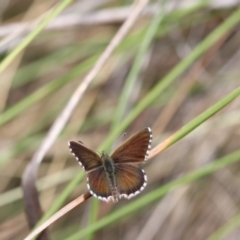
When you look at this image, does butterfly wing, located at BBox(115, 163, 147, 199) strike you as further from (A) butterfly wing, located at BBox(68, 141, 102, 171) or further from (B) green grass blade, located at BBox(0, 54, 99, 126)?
(B) green grass blade, located at BBox(0, 54, 99, 126)

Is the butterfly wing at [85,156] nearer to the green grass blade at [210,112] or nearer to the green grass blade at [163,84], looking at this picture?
the green grass blade at [163,84]

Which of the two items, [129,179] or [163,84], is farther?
[163,84]

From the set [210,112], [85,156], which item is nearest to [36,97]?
[85,156]

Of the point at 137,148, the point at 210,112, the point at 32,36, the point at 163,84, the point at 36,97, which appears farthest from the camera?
the point at 36,97

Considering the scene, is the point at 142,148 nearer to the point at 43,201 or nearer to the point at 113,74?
the point at 43,201

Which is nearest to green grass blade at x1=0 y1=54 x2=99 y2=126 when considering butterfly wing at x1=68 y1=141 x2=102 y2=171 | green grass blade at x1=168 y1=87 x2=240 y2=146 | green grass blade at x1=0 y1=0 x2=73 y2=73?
green grass blade at x1=0 y1=0 x2=73 y2=73

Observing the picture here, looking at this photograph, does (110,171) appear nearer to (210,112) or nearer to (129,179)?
(129,179)

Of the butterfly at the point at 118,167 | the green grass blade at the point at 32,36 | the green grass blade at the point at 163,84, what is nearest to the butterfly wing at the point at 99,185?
the butterfly at the point at 118,167
